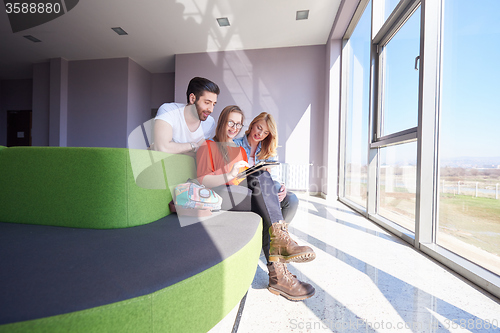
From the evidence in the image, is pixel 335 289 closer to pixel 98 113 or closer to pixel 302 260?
pixel 302 260

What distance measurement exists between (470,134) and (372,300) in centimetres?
125

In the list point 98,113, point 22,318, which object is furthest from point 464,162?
point 98,113

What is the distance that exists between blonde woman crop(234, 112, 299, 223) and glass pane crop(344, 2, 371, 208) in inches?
69.0

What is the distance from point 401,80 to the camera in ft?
7.95

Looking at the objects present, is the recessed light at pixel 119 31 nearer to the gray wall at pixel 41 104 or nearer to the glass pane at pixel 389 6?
the gray wall at pixel 41 104

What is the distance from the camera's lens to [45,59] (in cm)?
599

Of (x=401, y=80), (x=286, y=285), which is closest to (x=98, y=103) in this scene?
(x=401, y=80)

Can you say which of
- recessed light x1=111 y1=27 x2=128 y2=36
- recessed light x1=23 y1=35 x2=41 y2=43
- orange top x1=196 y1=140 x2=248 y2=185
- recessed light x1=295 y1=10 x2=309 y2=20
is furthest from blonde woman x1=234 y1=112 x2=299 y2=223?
recessed light x1=23 y1=35 x2=41 y2=43

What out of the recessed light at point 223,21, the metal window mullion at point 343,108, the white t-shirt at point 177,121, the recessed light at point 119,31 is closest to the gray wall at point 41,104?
the recessed light at point 119,31

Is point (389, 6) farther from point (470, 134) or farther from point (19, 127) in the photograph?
point (19, 127)

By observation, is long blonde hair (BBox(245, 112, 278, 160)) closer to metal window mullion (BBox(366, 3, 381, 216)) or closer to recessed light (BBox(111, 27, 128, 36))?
metal window mullion (BBox(366, 3, 381, 216))

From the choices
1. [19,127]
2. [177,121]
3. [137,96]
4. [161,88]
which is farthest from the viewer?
[19,127]

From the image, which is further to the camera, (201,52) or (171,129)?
(201,52)

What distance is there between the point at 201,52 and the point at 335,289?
5488mm
